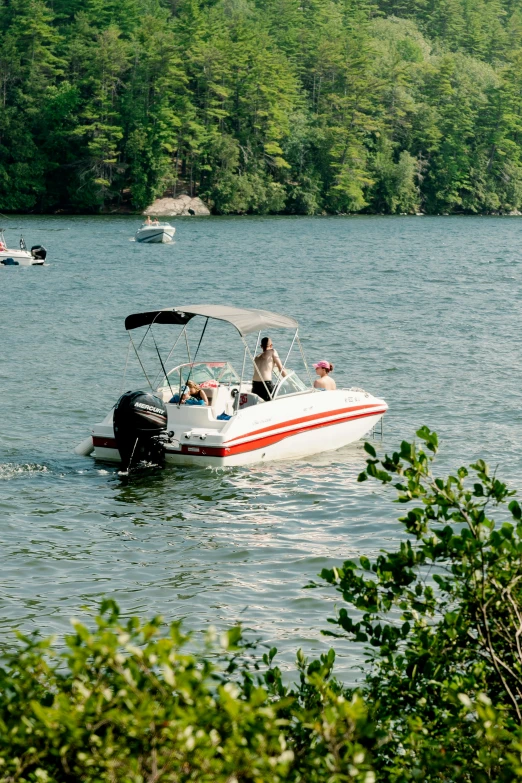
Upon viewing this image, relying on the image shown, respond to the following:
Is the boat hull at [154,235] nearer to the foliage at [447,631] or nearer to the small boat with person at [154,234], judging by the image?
the small boat with person at [154,234]

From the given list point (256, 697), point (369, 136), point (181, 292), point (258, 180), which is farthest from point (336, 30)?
point (256, 697)

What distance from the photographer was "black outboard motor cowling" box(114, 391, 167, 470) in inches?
583

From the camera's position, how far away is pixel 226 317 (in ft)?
54.5

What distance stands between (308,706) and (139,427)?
972 centimetres

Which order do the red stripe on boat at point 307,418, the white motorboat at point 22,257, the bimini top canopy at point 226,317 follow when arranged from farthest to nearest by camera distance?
the white motorboat at point 22,257 → the bimini top canopy at point 226,317 → the red stripe on boat at point 307,418

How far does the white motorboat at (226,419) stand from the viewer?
1507 cm

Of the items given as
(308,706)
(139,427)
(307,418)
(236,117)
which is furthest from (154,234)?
(308,706)

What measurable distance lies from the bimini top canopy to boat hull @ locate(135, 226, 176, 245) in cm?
4640

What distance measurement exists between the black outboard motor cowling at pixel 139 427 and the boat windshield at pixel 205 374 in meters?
1.69

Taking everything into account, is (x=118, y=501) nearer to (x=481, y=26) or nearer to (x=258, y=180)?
(x=258, y=180)

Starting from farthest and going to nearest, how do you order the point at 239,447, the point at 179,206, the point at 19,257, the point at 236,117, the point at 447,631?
1. the point at 236,117
2. the point at 179,206
3. the point at 19,257
4. the point at 239,447
5. the point at 447,631

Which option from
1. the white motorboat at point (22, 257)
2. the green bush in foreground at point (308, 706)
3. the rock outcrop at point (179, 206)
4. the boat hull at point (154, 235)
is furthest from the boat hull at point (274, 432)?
the rock outcrop at point (179, 206)

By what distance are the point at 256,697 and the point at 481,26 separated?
6482 inches

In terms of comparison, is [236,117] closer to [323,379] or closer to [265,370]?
[323,379]
